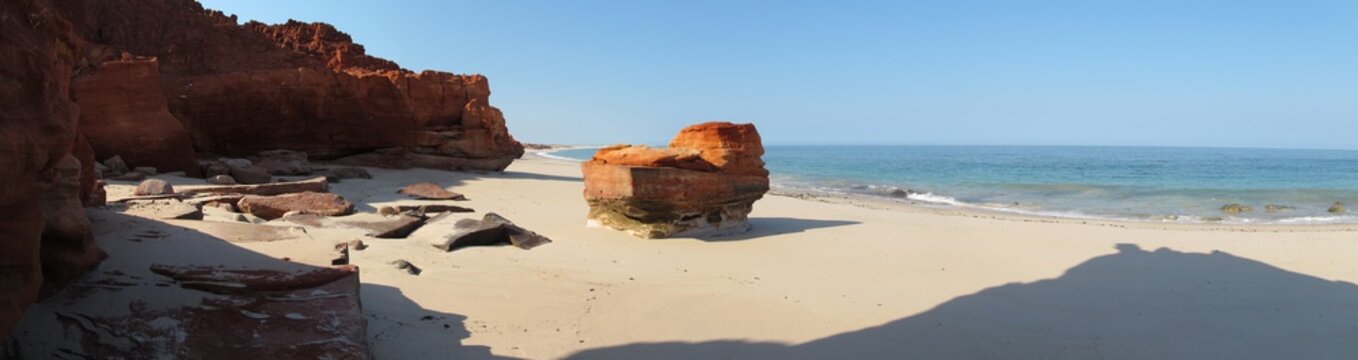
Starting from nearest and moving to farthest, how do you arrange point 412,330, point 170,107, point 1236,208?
point 412,330 < point 170,107 < point 1236,208

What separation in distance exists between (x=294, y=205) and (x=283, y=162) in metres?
7.83

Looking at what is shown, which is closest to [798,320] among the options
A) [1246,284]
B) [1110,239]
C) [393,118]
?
[1246,284]

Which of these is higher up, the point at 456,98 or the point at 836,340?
the point at 456,98

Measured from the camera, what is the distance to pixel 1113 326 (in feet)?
15.5

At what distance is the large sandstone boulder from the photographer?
845 centimetres

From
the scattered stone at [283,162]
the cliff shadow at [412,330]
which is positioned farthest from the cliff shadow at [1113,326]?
the scattered stone at [283,162]

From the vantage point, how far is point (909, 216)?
41.0 feet

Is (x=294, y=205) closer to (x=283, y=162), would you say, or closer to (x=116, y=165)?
(x=116, y=165)

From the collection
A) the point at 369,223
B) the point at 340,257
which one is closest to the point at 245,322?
the point at 340,257

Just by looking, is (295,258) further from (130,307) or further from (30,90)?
(30,90)

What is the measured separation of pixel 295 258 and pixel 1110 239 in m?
9.55

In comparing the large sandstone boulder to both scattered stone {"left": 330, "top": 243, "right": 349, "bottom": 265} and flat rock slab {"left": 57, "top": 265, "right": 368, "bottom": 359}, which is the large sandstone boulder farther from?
flat rock slab {"left": 57, "top": 265, "right": 368, "bottom": 359}

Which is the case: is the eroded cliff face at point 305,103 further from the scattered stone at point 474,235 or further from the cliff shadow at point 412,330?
the cliff shadow at point 412,330

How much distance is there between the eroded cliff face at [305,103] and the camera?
1636cm
